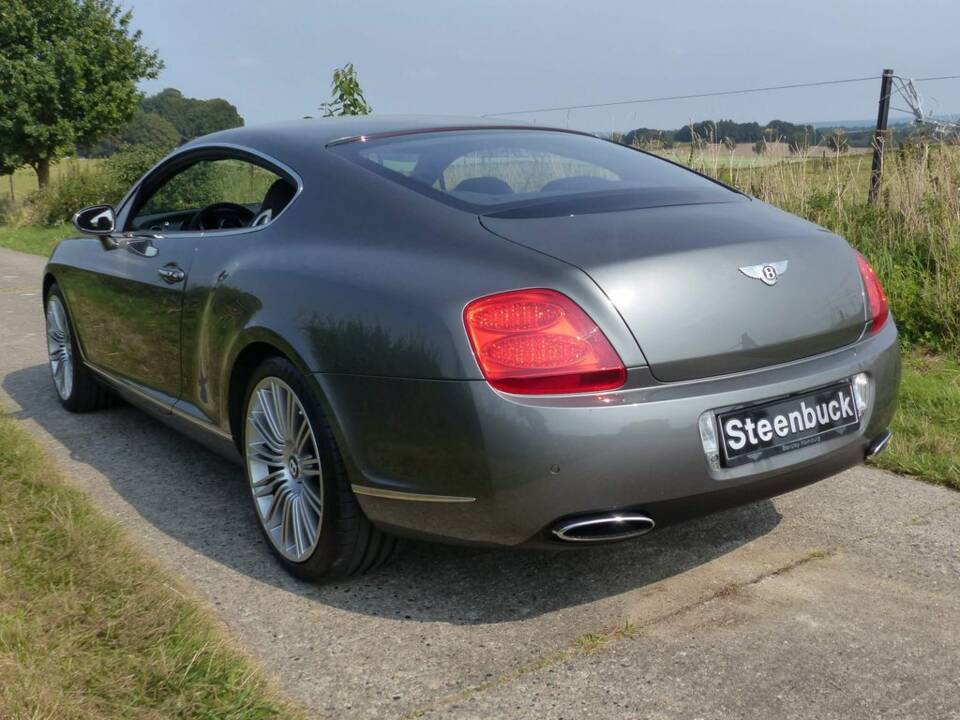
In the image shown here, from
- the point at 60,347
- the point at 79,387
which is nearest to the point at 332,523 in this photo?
the point at 79,387

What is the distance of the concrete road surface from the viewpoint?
2.48m

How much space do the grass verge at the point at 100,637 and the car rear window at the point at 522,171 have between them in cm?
139

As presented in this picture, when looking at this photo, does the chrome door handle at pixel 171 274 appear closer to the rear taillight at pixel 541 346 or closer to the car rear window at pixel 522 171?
the car rear window at pixel 522 171

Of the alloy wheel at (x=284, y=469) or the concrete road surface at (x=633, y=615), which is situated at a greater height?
the alloy wheel at (x=284, y=469)

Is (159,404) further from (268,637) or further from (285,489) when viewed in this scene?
(268,637)

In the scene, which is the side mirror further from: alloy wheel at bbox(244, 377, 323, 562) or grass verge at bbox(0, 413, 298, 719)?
alloy wheel at bbox(244, 377, 323, 562)

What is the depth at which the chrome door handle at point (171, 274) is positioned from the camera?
12.2 feet

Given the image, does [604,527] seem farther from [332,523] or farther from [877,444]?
[877,444]

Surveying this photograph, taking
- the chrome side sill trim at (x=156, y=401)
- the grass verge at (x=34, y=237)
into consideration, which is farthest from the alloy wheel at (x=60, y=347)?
the grass verge at (x=34, y=237)

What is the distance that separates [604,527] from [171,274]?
202 cm

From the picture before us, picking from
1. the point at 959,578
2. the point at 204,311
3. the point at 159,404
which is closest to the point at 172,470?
→ the point at 159,404

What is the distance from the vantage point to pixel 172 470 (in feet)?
14.3

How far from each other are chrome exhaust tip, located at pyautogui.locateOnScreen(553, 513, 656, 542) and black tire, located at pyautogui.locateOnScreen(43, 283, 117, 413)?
319 cm

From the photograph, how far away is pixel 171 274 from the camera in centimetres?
379
